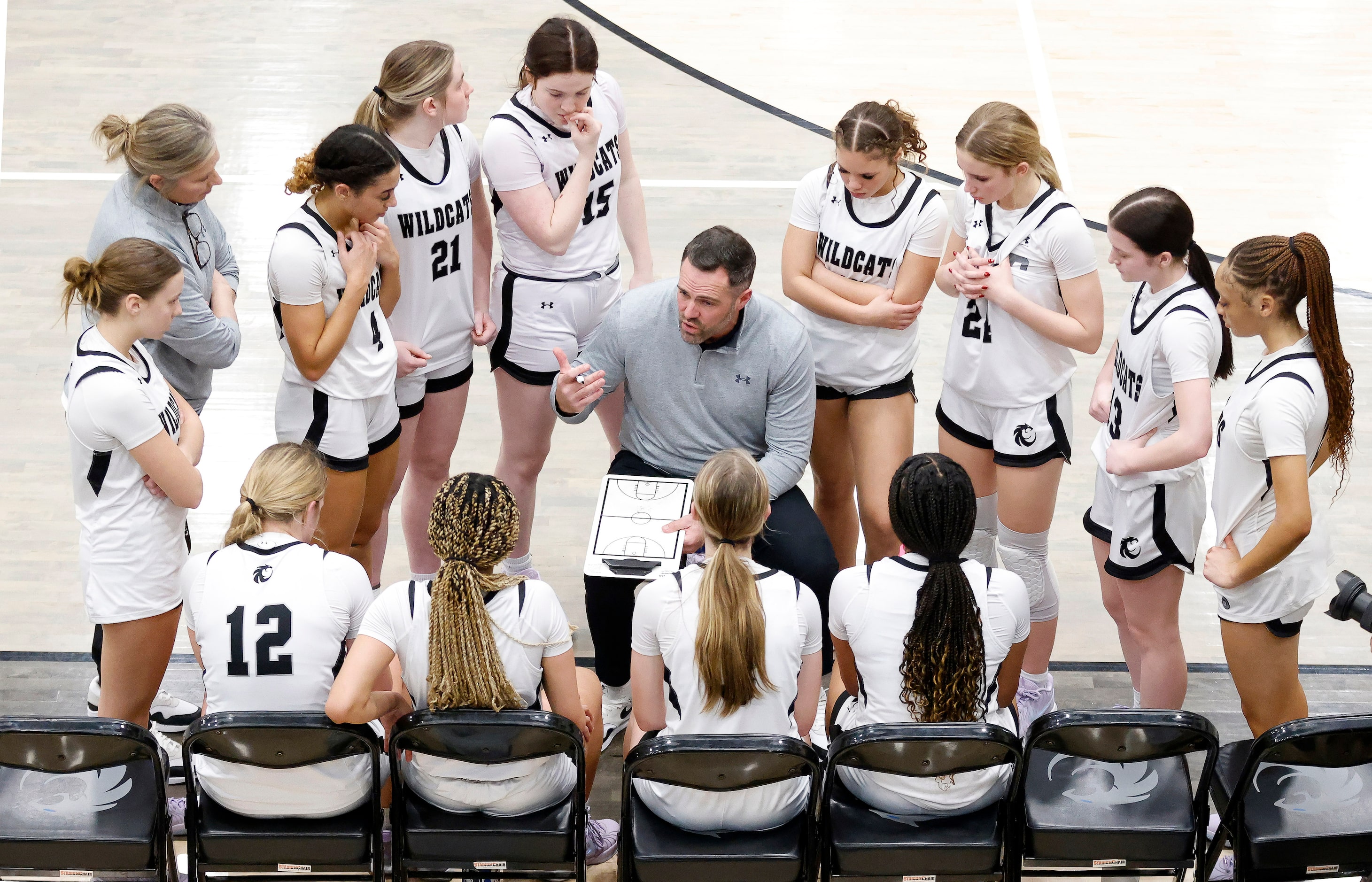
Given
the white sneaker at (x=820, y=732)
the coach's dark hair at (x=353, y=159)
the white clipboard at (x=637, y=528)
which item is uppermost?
the coach's dark hair at (x=353, y=159)

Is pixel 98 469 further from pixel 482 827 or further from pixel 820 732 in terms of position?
pixel 820 732

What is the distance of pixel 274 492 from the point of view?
3033 mm

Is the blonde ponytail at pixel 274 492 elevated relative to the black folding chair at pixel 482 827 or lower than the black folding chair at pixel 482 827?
elevated

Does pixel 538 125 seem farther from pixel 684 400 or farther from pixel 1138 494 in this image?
pixel 1138 494

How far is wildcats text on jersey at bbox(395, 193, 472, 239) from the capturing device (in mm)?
3871

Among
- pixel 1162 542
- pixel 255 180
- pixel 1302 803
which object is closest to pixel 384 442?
pixel 1162 542

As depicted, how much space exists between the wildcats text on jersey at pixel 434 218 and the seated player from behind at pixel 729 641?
1.35 m

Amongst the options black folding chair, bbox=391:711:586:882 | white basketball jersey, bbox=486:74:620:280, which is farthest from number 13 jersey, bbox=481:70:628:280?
black folding chair, bbox=391:711:586:882

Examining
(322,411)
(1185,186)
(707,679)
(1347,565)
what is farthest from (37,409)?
(1185,186)

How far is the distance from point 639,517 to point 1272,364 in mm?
1601

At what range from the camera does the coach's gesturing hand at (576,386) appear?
3838 millimetres

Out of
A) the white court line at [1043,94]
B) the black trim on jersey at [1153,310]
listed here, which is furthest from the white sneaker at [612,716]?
the white court line at [1043,94]

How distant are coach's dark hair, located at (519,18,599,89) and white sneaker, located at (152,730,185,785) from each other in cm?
217

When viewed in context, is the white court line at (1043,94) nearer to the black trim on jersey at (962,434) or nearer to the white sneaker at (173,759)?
the black trim on jersey at (962,434)
